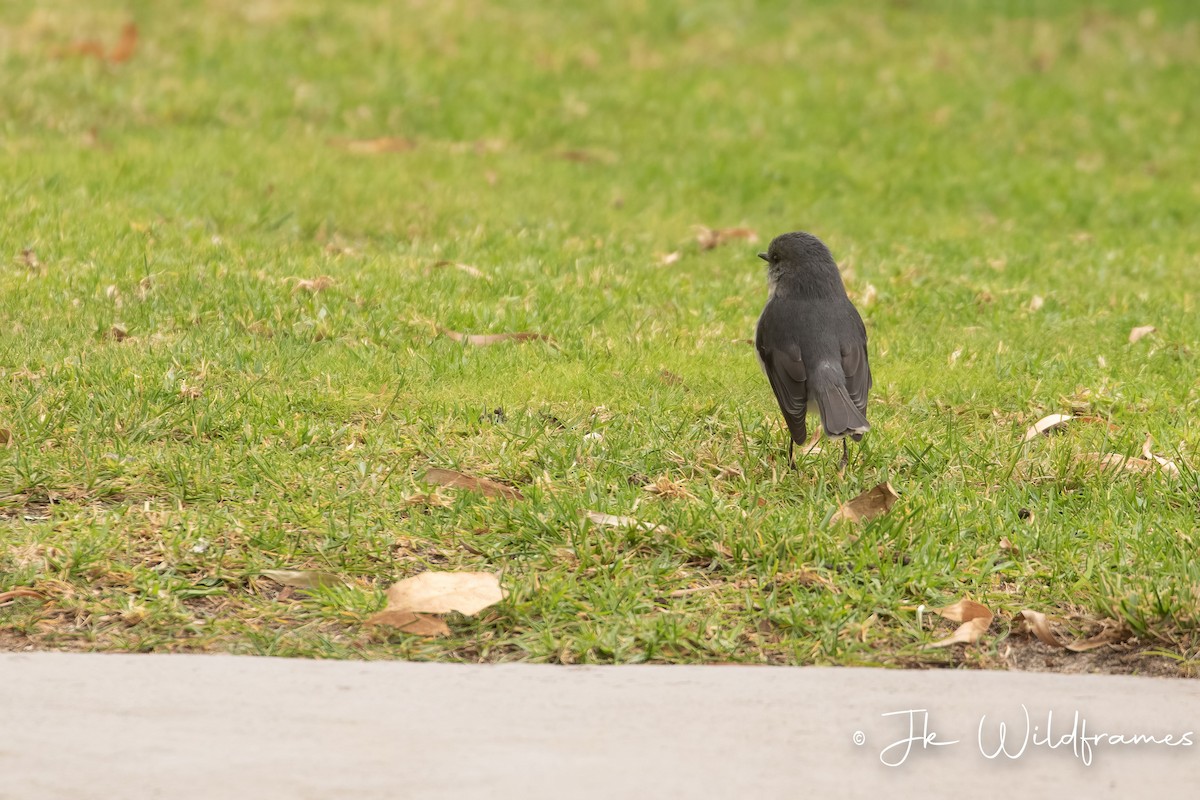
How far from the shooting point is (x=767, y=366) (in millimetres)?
5758

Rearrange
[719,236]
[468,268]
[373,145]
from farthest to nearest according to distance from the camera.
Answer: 1. [373,145]
2. [719,236]
3. [468,268]

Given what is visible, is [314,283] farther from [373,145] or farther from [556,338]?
[373,145]

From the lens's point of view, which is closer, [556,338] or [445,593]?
Answer: [445,593]

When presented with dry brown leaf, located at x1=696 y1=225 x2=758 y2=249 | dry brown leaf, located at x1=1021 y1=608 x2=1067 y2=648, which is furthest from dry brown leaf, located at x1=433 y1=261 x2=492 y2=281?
dry brown leaf, located at x1=1021 y1=608 x2=1067 y2=648

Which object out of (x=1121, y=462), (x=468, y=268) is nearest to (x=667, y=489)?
(x=1121, y=462)

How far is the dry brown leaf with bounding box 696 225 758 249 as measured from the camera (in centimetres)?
966

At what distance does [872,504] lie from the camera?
5000mm

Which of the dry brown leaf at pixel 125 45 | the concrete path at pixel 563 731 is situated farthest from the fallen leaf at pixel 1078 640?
the dry brown leaf at pixel 125 45

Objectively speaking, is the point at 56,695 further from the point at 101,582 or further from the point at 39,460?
the point at 39,460

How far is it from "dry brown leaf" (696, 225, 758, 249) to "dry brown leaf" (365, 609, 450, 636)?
5732 millimetres

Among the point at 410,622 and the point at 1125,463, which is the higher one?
the point at 410,622

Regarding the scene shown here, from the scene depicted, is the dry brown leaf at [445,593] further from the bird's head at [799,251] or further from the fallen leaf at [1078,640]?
the bird's head at [799,251]

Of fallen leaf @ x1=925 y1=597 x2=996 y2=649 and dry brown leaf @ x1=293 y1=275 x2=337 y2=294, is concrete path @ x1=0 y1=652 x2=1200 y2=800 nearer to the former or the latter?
fallen leaf @ x1=925 y1=597 x2=996 y2=649

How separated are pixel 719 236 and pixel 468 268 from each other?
2.29 meters
